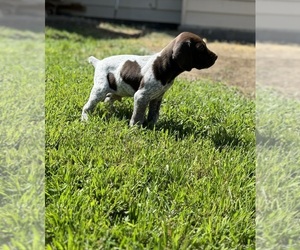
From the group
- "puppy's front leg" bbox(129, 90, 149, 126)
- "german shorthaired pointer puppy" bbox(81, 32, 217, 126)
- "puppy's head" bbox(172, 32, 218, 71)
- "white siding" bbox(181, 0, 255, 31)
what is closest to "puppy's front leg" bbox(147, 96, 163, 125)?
"german shorthaired pointer puppy" bbox(81, 32, 217, 126)

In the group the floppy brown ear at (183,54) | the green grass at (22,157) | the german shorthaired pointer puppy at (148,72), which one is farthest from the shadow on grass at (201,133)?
the green grass at (22,157)

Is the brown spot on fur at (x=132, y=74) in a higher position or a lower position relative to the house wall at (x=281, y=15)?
lower

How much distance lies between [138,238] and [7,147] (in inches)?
49.5

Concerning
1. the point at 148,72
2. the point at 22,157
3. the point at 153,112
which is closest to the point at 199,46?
the point at 148,72

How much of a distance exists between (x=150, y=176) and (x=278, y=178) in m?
0.71

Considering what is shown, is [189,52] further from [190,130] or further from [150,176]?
[150,176]

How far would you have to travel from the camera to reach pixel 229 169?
2779 mm

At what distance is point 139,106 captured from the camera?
318cm

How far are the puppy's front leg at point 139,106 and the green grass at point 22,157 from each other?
0.61 m

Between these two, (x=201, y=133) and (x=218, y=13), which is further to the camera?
(x=218, y=13)

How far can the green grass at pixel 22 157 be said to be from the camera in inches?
81.1

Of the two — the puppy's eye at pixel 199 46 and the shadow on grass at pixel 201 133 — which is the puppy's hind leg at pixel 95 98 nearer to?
the shadow on grass at pixel 201 133

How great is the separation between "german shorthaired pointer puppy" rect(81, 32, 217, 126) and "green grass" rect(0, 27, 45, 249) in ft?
1.52

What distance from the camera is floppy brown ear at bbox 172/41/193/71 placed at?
300cm
